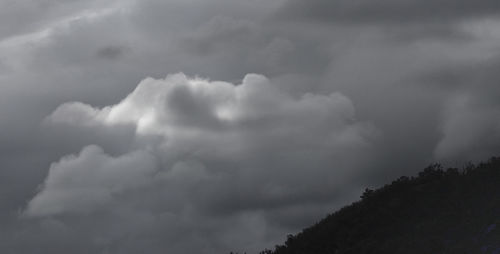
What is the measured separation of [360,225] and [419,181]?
14.0 feet

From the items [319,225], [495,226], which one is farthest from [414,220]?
[319,225]

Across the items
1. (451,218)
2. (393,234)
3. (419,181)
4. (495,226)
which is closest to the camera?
(495,226)

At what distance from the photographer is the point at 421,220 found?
29.2 meters

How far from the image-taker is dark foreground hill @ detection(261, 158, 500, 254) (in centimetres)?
2536

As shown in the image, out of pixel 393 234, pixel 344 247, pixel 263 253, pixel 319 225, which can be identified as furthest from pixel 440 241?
pixel 263 253

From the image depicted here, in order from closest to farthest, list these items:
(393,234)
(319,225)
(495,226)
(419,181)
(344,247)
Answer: (495,226), (393,234), (344,247), (419,181), (319,225)

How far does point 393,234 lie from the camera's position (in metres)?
29.4

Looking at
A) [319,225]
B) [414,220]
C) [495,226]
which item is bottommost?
[495,226]

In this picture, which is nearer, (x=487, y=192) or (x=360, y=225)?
(x=487, y=192)

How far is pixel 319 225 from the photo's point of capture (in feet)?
122

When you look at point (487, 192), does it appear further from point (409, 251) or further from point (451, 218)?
point (409, 251)

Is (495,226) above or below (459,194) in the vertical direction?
below

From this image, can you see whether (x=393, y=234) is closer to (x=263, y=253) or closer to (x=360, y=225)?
(x=360, y=225)

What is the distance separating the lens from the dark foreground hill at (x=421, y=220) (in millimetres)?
25359
